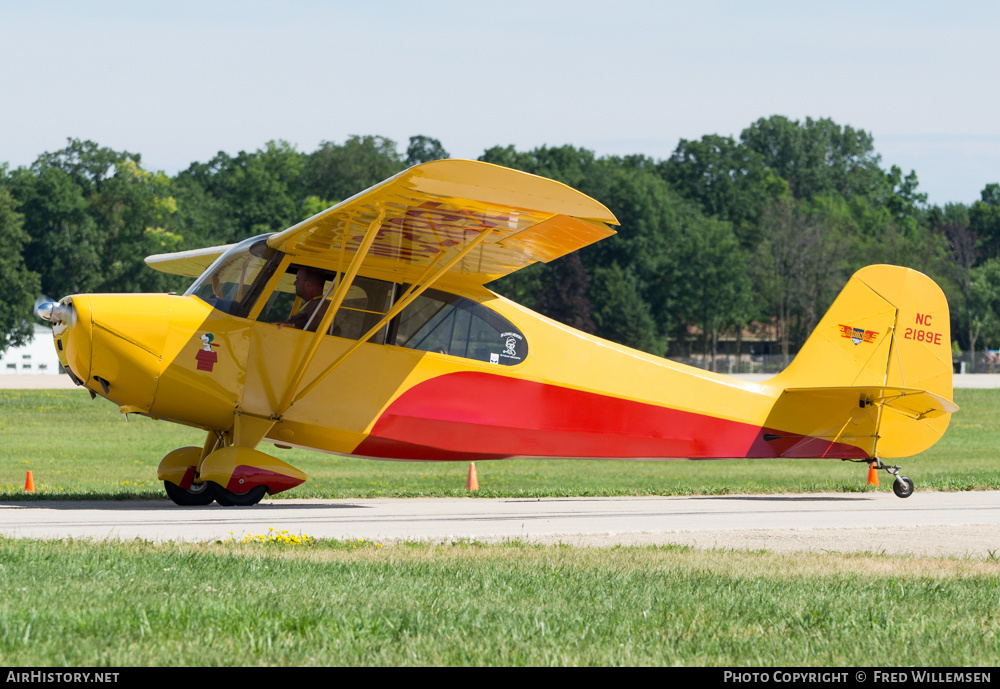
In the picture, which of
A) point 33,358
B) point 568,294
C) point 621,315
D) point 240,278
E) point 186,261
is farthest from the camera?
point 568,294

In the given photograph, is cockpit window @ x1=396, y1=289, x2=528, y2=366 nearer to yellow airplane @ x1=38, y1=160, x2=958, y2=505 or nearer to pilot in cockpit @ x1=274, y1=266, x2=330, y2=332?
yellow airplane @ x1=38, y1=160, x2=958, y2=505

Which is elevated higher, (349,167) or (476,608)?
(349,167)

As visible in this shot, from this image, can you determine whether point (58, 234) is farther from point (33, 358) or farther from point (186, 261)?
point (186, 261)

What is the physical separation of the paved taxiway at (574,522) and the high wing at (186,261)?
3.47 m

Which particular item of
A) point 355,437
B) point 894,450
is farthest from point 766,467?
point 355,437

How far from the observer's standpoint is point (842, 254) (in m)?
101

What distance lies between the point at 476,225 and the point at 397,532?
3.55m

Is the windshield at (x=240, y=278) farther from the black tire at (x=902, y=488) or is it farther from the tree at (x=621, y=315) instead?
the tree at (x=621, y=315)

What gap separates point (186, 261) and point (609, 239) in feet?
288

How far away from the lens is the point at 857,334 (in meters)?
14.9

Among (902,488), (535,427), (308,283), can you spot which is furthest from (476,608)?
(902,488)

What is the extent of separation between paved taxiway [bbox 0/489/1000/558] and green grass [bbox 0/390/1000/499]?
1849 millimetres

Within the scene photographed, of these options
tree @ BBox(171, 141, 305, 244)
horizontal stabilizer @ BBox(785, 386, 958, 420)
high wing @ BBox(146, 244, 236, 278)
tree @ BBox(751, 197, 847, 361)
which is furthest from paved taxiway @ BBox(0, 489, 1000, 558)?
tree @ BBox(751, 197, 847, 361)

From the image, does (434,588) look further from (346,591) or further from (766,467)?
(766,467)
